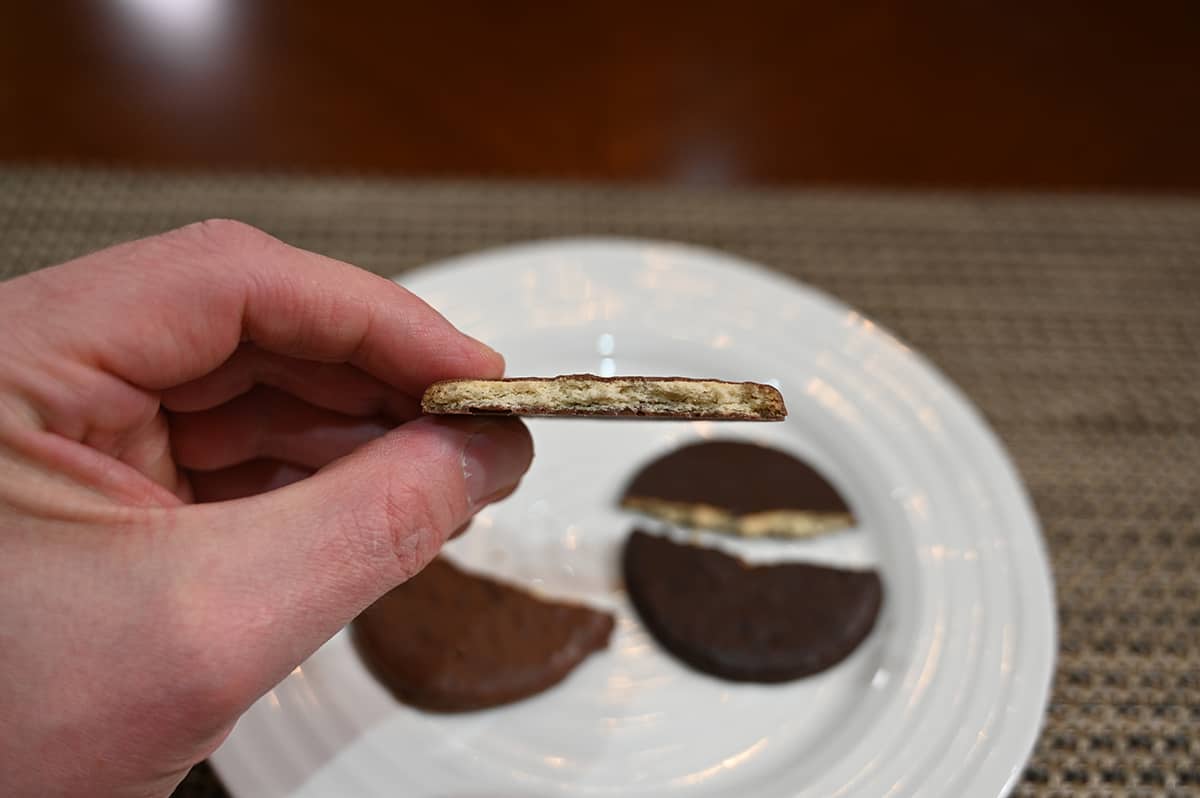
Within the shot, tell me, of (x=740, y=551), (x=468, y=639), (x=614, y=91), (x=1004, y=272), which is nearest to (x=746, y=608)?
(x=740, y=551)

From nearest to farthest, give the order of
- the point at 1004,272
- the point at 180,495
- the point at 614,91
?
the point at 180,495 → the point at 1004,272 → the point at 614,91

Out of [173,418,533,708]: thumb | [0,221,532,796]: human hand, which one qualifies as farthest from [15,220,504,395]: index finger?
[173,418,533,708]: thumb

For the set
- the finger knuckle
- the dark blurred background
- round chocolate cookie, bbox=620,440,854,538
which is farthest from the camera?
the dark blurred background

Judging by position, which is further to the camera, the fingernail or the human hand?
the fingernail

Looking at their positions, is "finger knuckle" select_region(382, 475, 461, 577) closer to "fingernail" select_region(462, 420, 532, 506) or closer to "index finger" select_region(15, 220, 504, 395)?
"fingernail" select_region(462, 420, 532, 506)

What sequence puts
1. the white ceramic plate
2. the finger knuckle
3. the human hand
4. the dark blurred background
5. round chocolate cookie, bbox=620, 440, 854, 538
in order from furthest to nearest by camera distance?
the dark blurred background → round chocolate cookie, bbox=620, 440, 854, 538 → the white ceramic plate → the finger knuckle → the human hand

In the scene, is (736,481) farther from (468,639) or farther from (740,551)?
(468,639)

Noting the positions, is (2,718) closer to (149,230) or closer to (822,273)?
(149,230)
